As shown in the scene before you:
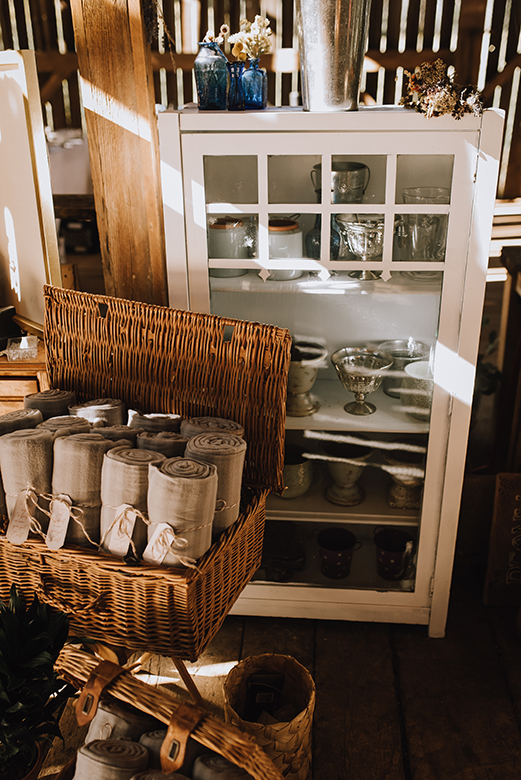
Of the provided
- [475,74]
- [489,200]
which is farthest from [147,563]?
[475,74]

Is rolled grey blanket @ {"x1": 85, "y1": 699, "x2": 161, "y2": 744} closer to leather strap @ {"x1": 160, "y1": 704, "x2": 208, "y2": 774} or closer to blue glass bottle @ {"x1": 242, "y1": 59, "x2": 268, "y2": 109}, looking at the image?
leather strap @ {"x1": 160, "y1": 704, "x2": 208, "y2": 774}

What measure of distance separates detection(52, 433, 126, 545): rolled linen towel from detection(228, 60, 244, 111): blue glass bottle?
1.10 meters

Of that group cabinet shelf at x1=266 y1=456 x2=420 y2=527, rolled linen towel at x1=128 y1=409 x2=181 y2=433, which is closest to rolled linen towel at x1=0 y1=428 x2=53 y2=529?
rolled linen towel at x1=128 y1=409 x2=181 y2=433

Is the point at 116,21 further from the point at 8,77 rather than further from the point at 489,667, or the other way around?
the point at 489,667

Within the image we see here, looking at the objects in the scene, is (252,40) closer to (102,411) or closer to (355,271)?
(355,271)

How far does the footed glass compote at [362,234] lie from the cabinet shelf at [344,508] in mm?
810

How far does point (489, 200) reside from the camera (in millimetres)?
1683

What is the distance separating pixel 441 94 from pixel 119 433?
4.13 ft

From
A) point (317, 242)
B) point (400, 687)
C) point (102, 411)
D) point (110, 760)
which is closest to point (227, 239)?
point (317, 242)

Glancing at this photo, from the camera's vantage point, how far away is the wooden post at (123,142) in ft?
6.09

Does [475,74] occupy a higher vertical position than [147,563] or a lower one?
higher

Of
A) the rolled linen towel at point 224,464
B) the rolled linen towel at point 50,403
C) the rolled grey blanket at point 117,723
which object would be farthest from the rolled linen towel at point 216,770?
the rolled linen towel at point 50,403

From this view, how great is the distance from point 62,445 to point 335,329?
3.54ft

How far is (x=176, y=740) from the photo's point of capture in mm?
1113
